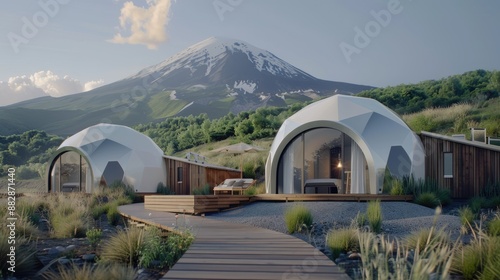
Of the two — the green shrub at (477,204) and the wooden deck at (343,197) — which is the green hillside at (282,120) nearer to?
the wooden deck at (343,197)

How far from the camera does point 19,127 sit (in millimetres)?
56875

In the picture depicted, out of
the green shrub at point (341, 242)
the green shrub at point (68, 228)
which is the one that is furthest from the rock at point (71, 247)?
the green shrub at point (341, 242)

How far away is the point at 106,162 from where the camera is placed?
21.1 meters

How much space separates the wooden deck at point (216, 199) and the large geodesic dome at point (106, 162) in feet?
23.9

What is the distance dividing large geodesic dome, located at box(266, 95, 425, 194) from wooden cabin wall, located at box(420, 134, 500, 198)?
39cm

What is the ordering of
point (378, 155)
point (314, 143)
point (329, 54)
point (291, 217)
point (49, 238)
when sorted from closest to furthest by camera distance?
point (291, 217) < point (49, 238) < point (378, 155) < point (314, 143) < point (329, 54)

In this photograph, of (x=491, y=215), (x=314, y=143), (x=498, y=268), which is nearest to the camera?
(x=498, y=268)

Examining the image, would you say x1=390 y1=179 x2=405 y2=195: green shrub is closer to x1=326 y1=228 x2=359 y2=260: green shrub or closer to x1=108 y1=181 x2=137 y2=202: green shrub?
x1=326 y1=228 x2=359 y2=260: green shrub

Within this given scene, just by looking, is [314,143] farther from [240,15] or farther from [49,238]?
[49,238]

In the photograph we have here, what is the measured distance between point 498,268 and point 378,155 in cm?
934

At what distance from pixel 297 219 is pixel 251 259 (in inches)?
147

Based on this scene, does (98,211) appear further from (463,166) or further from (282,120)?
(282,120)

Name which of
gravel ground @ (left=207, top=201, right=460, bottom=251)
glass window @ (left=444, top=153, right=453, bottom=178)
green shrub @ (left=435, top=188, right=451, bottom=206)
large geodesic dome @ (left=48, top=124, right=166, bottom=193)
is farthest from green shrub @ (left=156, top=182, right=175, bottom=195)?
green shrub @ (left=435, top=188, right=451, bottom=206)

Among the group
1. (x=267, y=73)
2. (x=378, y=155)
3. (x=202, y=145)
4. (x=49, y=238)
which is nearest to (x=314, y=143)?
(x=378, y=155)
